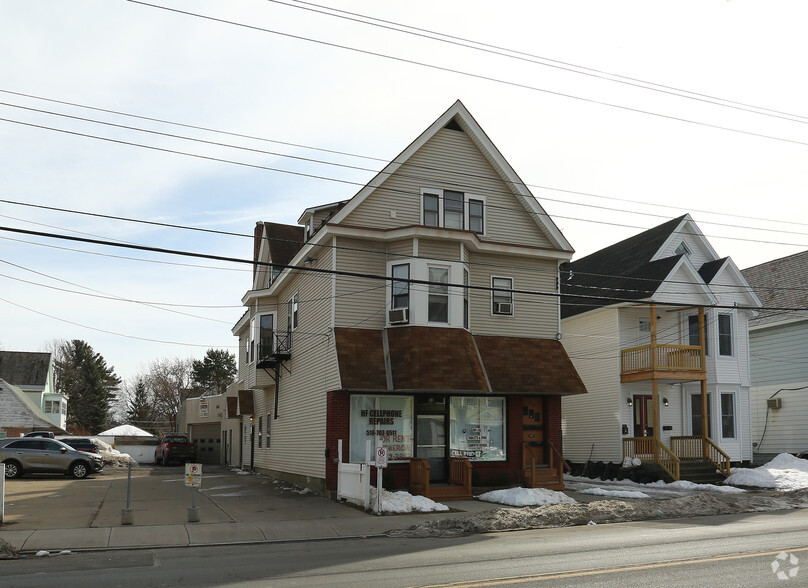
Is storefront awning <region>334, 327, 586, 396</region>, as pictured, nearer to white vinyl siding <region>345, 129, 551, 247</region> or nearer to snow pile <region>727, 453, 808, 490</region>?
white vinyl siding <region>345, 129, 551, 247</region>

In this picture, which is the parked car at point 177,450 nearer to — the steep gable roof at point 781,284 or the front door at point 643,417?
the front door at point 643,417

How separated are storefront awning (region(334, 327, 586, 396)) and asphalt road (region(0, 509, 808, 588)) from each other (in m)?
6.48

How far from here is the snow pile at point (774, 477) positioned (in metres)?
26.2

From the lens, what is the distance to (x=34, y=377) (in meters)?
64.2

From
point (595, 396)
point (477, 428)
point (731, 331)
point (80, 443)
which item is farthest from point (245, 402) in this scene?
point (731, 331)

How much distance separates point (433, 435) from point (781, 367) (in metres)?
21.1

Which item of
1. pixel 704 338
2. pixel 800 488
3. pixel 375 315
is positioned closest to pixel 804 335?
pixel 704 338

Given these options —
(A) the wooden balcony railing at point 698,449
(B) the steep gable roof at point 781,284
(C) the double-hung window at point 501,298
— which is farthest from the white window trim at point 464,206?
(B) the steep gable roof at point 781,284

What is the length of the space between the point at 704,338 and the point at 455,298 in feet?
46.8

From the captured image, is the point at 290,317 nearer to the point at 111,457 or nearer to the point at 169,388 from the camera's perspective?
the point at 111,457

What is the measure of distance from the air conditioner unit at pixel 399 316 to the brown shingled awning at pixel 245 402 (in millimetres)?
14940

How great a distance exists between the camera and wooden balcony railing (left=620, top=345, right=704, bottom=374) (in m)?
28.9

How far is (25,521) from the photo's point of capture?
1680 cm

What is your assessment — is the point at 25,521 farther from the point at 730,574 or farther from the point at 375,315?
the point at 730,574
